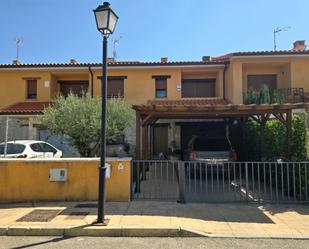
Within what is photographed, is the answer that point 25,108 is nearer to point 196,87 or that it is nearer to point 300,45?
point 196,87

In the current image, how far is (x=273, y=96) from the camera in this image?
1642 centimetres

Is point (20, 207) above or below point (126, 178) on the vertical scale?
below

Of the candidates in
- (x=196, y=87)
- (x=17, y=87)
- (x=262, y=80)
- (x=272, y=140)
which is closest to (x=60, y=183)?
(x=272, y=140)

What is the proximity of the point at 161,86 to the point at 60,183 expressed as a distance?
38.5ft

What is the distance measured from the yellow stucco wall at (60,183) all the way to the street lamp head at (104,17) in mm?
3471

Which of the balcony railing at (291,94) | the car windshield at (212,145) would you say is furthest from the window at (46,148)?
the balcony railing at (291,94)

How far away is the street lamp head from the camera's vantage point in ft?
21.1

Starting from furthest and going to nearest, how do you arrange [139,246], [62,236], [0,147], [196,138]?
1. [196,138]
2. [0,147]
3. [62,236]
4. [139,246]

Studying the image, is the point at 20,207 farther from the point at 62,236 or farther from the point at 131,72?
the point at 131,72

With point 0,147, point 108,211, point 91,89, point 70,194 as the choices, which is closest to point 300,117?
point 108,211

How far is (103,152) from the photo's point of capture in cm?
661

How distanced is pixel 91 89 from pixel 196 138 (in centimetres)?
869

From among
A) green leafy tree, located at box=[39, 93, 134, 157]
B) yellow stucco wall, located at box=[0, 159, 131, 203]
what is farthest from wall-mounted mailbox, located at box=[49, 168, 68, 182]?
green leafy tree, located at box=[39, 93, 134, 157]

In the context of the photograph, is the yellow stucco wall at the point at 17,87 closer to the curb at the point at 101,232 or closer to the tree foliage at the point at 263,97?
the tree foliage at the point at 263,97
